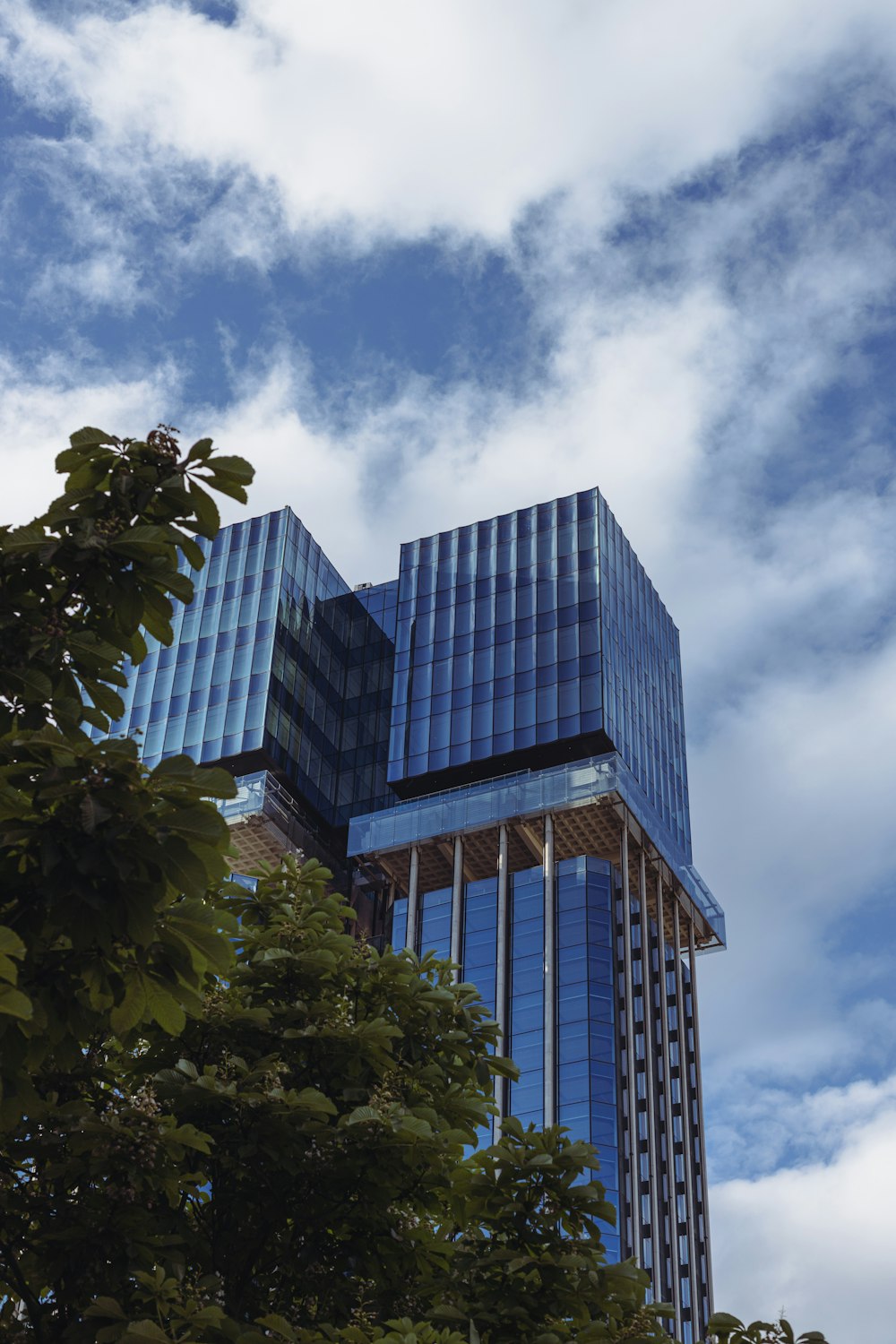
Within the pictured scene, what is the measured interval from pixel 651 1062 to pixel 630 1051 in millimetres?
2931

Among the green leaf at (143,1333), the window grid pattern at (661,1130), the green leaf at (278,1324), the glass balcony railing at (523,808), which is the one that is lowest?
the green leaf at (143,1333)

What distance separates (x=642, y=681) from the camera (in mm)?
106938

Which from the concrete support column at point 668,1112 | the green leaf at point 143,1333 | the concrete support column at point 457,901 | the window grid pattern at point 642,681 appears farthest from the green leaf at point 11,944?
the window grid pattern at point 642,681

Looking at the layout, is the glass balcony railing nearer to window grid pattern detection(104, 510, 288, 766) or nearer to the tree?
window grid pattern detection(104, 510, 288, 766)

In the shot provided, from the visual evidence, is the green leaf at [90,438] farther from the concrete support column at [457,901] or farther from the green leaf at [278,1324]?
the concrete support column at [457,901]

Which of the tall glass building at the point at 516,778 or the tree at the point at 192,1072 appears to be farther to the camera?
the tall glass building at the point at 516,778

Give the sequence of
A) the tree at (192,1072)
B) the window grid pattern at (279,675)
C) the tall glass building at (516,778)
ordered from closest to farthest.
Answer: the tree at (192,1072), the tall glass building at (516,778), the window grid pattern at (279,675)

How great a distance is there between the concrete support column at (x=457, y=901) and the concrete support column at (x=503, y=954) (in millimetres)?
2572

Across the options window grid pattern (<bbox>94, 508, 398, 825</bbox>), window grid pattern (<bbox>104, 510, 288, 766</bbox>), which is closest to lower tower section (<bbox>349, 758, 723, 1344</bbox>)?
window grid pattern (<bbox>94, 508, 398, 825</bbox>)

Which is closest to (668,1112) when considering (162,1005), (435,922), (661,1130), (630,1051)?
(661,1130)

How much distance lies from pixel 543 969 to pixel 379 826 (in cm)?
1676

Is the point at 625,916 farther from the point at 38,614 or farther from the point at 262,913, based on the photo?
the point at 38,614

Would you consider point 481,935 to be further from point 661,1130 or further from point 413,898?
point 661,1130

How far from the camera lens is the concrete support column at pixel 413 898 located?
97250 mm
